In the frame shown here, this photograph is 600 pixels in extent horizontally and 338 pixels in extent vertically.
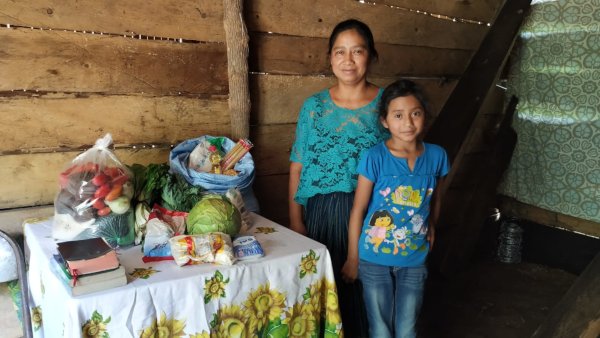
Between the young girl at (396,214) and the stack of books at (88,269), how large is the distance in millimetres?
938

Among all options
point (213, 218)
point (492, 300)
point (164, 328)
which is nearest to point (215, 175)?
point (213, 218)

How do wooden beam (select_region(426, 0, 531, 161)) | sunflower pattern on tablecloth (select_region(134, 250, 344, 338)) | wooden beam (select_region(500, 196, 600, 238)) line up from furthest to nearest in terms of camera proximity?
wooden beam (select_region(500, 196, 600, 238)) → wooden beam (select_region(426, 0, 531, 161)) → sunflower pattern on tablecloth (select_region(134, 250, 344, 338))

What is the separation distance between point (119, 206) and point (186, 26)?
3.22ft

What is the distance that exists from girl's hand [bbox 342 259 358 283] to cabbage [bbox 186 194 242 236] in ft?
1.82

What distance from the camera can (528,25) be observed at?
3.54 metres

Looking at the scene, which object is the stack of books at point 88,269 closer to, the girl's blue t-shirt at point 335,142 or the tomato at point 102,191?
the tomato at point 102,191

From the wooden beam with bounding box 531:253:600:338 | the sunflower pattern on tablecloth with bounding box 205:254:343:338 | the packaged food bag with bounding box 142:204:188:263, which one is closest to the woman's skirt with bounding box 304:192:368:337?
the sunflower pattern on tablecloth with bounding box 205:254:343:338

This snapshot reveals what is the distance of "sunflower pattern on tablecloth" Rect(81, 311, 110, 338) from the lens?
120 centimetres

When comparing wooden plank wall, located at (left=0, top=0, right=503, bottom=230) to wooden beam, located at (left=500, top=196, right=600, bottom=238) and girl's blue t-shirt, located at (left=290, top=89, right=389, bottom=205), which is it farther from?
wooden beam, located at (left=500, top=196, right=600, bottom=238)

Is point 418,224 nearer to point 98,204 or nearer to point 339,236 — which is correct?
point 339,236

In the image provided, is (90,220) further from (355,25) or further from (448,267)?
(448,267)

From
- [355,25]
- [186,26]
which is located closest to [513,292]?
[355,25]

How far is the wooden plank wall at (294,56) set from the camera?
2459mm

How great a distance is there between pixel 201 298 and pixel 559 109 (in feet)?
9.91
